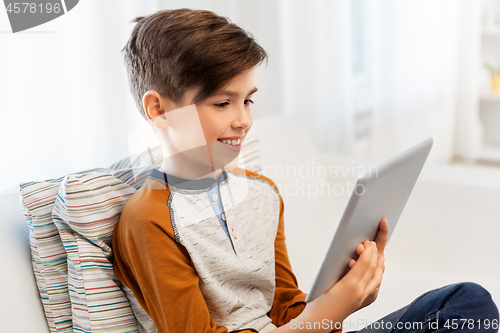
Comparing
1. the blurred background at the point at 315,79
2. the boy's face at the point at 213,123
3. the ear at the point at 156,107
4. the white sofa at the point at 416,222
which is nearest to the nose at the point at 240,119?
the boy's face at the point at 213,123

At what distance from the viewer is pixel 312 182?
133 centimetres

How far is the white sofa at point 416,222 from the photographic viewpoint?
123cm

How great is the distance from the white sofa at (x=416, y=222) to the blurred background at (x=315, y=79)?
0.44 meters

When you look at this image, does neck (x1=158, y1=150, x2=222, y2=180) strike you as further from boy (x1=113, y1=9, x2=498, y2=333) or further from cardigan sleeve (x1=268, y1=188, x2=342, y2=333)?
cardigan sleeve (x1=268, y1=188, x2=342, y2=333)

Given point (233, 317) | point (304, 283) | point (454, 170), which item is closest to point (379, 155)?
point (454, 170)

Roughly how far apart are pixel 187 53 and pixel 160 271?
321 mm

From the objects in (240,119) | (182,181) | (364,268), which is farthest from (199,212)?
(364,268)

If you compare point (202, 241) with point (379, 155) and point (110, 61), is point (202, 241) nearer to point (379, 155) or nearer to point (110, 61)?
point (110, 61)

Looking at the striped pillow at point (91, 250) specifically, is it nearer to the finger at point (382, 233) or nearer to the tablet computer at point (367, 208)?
the tablet computer at point (367, 208)

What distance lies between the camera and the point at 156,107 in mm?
722

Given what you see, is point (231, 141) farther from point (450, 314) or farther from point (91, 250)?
point (450, 314)

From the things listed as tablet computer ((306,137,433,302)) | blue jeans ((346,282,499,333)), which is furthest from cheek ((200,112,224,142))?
blue jeans ((346,282,499,333))

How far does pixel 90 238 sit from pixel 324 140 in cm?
181

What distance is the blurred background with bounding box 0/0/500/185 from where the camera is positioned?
41.8 inches
